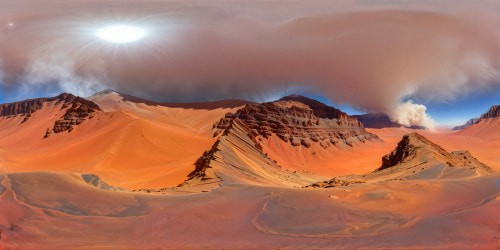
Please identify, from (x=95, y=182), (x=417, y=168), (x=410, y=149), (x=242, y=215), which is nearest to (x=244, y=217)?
(x=242, y=215)

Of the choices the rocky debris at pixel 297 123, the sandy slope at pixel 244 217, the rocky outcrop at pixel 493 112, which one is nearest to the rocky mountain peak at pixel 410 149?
the sandy slope at pixel 244 217

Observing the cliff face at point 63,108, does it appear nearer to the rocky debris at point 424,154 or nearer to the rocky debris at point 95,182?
the rocky debris at point 424,154

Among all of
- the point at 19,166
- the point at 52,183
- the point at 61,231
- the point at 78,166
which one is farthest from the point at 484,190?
the point at 19,166

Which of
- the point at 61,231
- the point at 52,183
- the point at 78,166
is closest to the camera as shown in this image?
the point at 61,231


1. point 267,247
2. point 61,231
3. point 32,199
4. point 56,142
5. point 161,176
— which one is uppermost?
point 56,142

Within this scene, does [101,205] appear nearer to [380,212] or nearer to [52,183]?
[52,183]

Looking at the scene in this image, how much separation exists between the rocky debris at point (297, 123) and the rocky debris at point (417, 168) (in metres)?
22.5

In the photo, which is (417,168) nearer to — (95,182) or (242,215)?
(242,215)

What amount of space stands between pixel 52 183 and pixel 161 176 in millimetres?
17257

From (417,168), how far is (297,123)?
42.8 metres

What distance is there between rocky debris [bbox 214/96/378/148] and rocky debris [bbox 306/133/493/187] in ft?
74.0

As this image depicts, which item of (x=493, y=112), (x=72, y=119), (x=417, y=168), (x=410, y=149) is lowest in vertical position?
(x=417, y=168)

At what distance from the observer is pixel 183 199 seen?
1465 cm

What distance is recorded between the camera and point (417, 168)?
24.9 metres
